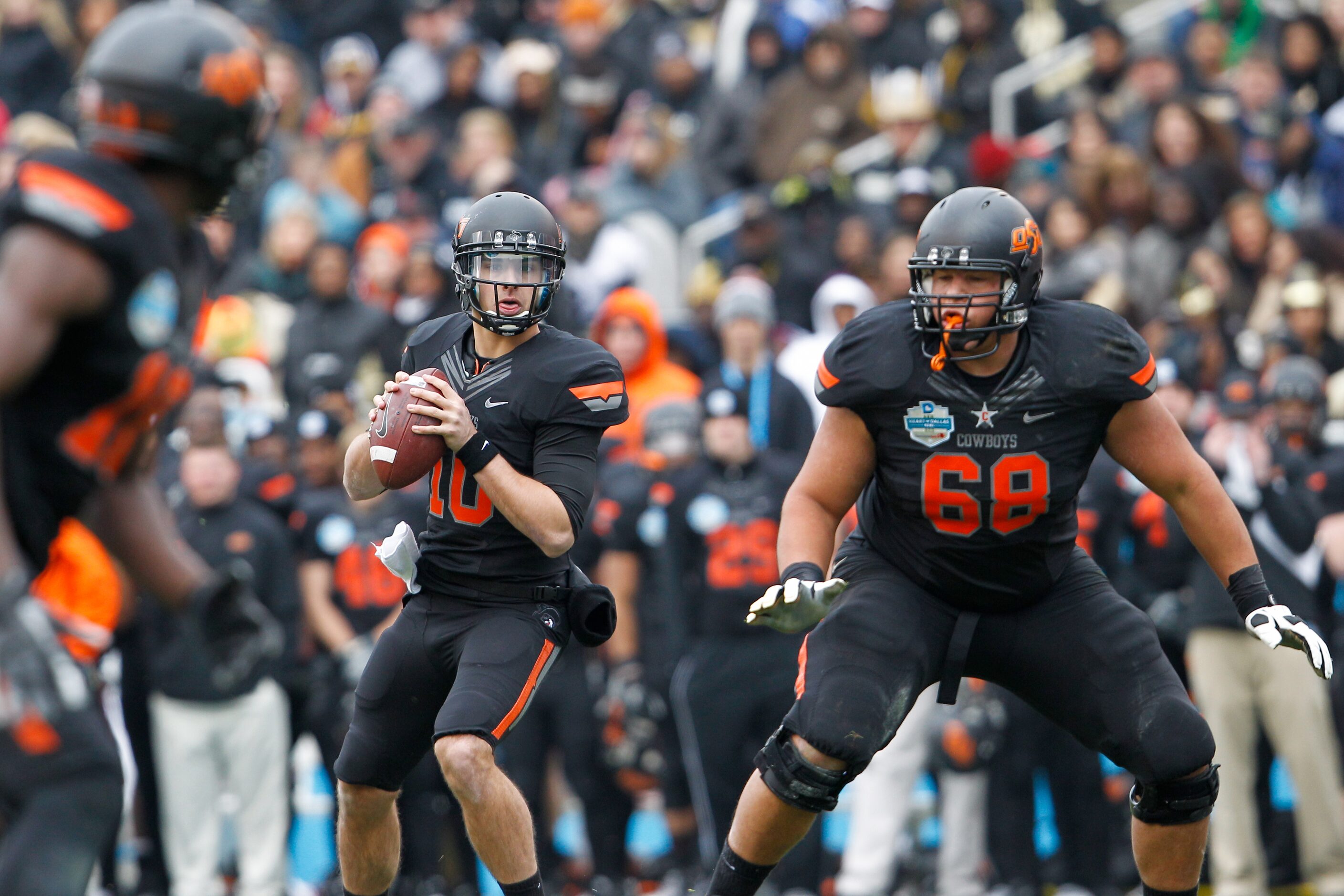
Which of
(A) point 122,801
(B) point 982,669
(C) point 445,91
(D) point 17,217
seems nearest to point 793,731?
(B) point 982,669

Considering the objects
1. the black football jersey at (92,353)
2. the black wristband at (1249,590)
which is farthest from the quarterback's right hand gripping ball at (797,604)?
the black football jersey at (92,353)

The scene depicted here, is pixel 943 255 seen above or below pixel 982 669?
above

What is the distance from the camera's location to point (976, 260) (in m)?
5.18

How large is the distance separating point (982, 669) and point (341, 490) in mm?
4284

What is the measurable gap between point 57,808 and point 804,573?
2186mm

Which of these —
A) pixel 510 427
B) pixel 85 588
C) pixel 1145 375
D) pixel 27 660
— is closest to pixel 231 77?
pixel 27 660

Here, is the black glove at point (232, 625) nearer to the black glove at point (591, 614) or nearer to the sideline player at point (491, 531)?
the sideline player at point (491, 531)

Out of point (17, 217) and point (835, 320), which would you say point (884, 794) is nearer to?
point (835, 320)

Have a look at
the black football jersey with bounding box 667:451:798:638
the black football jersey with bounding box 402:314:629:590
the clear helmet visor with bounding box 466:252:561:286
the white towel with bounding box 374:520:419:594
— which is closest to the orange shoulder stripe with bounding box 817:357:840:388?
the black football jersey with bounding box 402:314:629:590

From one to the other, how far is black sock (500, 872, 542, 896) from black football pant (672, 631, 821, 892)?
2.85 meters

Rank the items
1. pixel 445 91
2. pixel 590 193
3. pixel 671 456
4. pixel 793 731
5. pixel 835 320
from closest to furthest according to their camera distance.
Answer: pixel 793 731, pixel 671 456, pixel 835 320, pixel 590 193, pixel 445 91

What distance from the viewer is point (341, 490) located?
8.80 meters

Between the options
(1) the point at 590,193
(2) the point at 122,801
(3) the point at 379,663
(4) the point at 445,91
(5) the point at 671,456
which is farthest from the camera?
(4) the point at 445,91

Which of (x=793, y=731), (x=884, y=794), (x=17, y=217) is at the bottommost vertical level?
(x=884, y=794)
